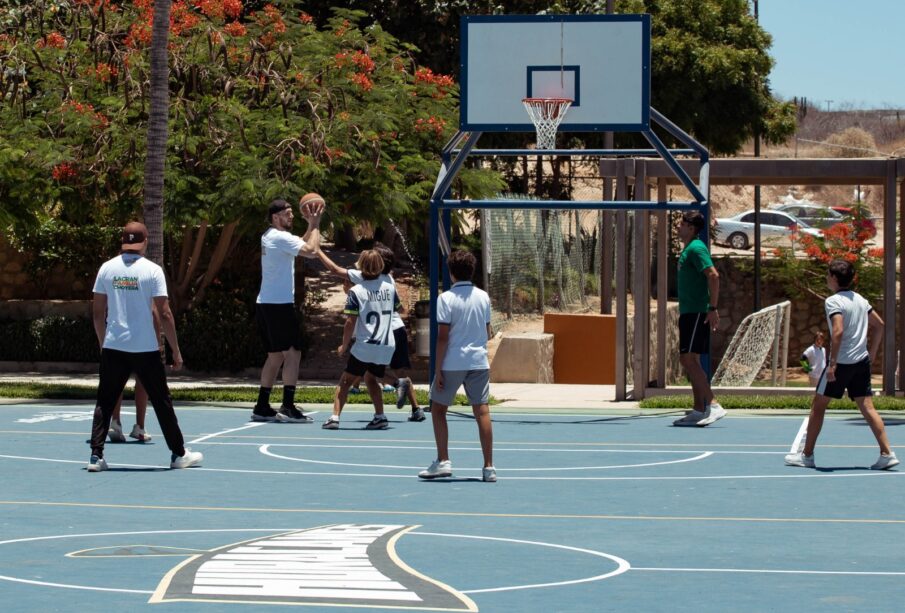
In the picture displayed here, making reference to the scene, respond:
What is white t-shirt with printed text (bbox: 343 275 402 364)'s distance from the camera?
583 inches

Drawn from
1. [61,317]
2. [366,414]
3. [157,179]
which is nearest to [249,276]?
[61,317]

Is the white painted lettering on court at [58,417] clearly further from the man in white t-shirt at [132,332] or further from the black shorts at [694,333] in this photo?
the black shorts at [694,333]

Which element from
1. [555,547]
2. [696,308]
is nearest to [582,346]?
[696,308]

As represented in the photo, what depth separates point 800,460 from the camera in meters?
12.5

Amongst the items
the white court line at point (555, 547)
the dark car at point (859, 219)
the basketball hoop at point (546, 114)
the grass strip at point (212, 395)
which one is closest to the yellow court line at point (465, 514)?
the white court line at point (555, 547)

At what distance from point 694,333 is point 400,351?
288 centimetres

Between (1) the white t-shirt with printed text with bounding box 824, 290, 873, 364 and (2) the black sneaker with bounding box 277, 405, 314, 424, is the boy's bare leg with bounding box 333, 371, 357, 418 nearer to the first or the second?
(2) the black sneaker with bounding box 277, 405, 314, 424

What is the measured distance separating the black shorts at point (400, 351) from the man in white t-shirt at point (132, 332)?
3813 millimetres

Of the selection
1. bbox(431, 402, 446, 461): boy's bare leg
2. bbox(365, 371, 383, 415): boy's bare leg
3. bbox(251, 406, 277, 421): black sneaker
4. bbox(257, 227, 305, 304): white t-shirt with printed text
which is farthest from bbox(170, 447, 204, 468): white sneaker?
bbox(251, 406, 277, 421): black sneaker

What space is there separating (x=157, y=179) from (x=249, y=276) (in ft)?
22.0

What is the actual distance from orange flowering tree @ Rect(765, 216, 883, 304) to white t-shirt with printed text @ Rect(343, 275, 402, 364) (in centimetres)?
2305

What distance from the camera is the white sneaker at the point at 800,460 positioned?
1242 centimetres

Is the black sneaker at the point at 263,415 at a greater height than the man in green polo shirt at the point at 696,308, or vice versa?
the man in green polo shirt at the point at 696,308

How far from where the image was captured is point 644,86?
1725 centimetres
